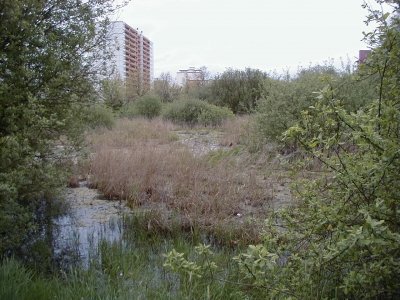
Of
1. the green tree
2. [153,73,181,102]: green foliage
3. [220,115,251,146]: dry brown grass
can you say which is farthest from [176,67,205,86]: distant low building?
the green tree

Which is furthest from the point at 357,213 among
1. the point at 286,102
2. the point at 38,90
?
the point at 286,102

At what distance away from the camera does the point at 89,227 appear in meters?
5.55

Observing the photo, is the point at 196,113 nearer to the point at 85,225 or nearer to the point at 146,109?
the point at 146,109

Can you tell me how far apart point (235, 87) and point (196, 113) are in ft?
11.2

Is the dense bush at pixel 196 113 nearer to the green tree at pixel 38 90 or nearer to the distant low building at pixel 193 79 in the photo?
the distant low building at pixel 193 79

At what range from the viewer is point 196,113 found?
56.3 feet

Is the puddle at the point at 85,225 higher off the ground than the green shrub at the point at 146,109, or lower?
lower

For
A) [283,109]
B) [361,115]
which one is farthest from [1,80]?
[283,109]

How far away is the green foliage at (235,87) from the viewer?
1919 cm

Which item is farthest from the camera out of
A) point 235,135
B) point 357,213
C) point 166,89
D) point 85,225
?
point 166,89

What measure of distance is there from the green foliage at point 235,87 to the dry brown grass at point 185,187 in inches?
428

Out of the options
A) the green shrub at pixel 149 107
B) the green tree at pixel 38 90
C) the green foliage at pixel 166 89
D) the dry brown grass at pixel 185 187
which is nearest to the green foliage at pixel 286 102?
the dry brown grass at pixel 185 187

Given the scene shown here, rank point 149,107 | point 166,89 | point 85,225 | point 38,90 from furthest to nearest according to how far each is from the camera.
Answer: point 166,89 < point 149,107 < point 85,225 < point 38,90

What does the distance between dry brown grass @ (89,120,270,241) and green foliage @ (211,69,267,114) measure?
10882 millimetres
